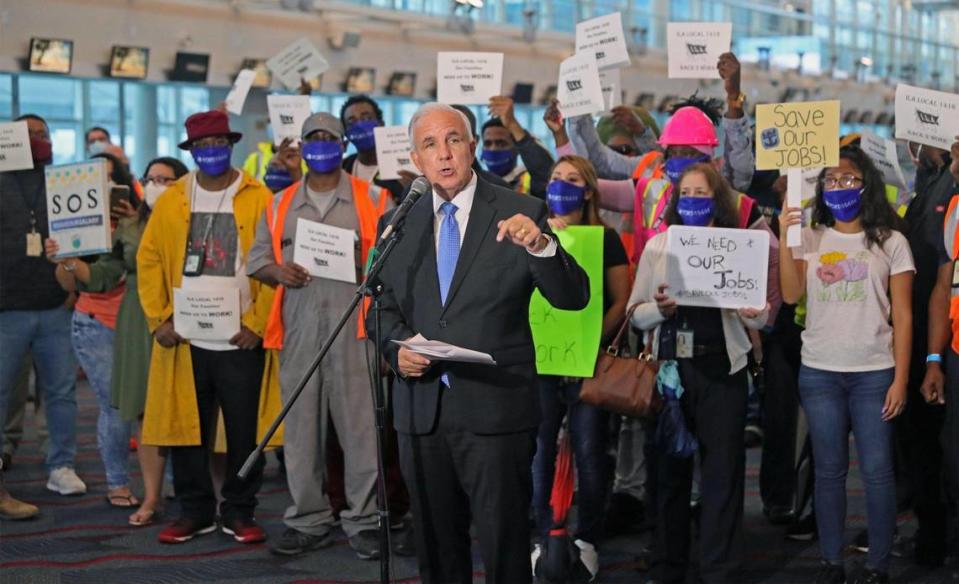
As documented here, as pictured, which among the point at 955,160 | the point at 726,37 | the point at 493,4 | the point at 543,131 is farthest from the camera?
the point at 543,131

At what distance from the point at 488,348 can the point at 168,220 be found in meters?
2.72

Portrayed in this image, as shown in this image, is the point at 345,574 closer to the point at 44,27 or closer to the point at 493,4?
the point at 44,27

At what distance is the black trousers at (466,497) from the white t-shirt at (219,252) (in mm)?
2283

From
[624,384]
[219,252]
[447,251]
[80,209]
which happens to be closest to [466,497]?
[447,251]

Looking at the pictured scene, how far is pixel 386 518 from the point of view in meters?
4.04

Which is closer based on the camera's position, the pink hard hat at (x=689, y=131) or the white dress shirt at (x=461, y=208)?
the white dress shirt at (x=461, y=208)

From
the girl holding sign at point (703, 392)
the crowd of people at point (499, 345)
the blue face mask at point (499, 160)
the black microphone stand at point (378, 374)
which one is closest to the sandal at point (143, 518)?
the crowd of people at point (499, 345)

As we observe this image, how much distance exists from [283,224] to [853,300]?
2422 millimetres

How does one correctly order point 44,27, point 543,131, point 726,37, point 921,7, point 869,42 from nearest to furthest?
point 726,37 → point 44,27 → point 543,131 → point 869,42 → point 921,7

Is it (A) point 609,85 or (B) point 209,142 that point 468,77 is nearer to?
(A) point 609,85

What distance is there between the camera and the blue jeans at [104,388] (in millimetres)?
7082

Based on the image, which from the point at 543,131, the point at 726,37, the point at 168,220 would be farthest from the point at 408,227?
the point at 543,131

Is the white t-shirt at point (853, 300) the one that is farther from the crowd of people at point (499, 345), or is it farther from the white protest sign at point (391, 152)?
the white protest sign at point (391, 152)

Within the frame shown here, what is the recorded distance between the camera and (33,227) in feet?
23.2
